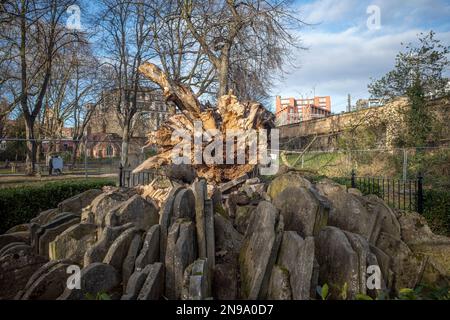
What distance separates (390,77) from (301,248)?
14632 millimetres

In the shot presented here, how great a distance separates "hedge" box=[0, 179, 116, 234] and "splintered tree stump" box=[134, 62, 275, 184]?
1711 mm

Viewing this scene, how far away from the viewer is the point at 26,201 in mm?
6059

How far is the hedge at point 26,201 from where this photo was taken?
5719mm

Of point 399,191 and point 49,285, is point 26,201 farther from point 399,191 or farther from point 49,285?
point 399,191

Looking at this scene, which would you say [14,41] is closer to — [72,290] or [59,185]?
[59,185]

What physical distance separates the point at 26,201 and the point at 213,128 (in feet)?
12.2

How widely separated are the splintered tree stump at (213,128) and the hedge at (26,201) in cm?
171

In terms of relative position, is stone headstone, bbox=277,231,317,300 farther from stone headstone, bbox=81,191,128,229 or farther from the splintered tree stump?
the splintered tree stump

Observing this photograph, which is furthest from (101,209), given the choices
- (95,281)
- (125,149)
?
(125,149)

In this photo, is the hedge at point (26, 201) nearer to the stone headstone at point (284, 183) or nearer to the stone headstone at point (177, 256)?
the stone headstone at point (177, 256)

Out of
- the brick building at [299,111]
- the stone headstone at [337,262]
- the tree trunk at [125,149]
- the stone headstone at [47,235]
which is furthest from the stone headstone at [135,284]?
the brick building at [299,111]

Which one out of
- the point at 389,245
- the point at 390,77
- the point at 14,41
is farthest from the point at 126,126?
the point at 389,245

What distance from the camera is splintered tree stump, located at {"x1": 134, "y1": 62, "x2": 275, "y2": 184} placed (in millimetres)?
6410
